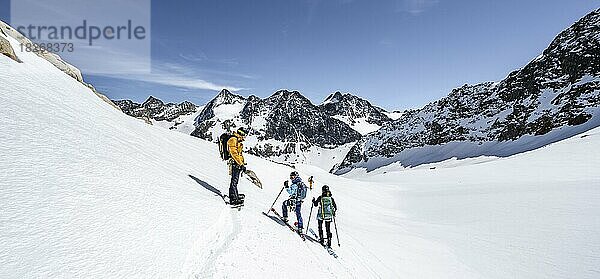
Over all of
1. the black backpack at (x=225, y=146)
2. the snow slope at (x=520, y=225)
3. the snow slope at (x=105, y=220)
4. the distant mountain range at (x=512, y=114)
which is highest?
the distant mountain range at (x=512, y=114)

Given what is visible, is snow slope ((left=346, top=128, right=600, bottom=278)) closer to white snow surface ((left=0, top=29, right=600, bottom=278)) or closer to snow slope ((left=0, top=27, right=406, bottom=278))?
white snow surface ((left=0, top=29, right=600, bottom=278))

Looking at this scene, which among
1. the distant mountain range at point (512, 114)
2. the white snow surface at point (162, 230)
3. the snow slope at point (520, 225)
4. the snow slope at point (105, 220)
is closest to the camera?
the snow slope at point (105, 220)

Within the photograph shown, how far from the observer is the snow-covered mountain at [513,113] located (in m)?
74.8

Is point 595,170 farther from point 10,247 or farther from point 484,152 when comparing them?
point 484,152

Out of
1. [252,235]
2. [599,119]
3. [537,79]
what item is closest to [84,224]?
[252,235]

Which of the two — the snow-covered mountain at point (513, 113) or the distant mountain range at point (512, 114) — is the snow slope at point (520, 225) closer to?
the distant mountain range at point (512, 114)

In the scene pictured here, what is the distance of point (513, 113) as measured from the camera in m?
95.4

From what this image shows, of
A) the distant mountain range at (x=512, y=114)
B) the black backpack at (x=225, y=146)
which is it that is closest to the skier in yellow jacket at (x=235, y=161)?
the black backpack at (x=225, y=146)

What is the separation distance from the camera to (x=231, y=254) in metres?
5.50

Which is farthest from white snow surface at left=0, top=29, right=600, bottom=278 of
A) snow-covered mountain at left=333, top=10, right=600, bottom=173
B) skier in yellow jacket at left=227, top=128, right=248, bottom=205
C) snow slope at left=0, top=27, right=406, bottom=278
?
snow-covered mountain at left=333, top=10, right=600, bottom=173

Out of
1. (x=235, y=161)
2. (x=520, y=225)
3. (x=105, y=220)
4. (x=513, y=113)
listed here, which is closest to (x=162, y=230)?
(x=105, y=220)

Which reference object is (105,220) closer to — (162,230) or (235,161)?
(162,230)

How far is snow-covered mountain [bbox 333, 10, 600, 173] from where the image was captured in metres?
74.8

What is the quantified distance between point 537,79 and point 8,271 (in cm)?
12880
